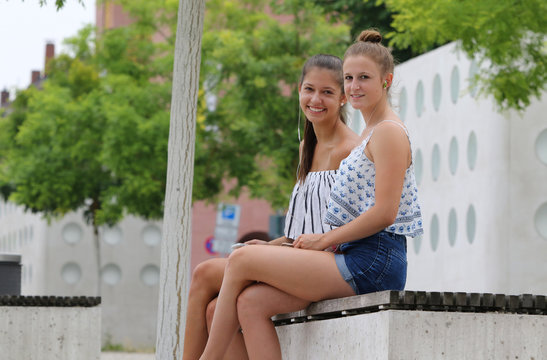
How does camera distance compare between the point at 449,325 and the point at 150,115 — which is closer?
the point at 449,325

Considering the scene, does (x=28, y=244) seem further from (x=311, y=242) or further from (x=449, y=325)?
(x=449, y=325)

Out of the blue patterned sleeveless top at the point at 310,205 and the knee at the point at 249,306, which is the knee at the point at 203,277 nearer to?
the blue patterned sleeveless top at the point at 310,205

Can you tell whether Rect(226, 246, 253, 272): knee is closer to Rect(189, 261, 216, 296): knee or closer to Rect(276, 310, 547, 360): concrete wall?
Rect(276, 310, 547, 360): concrete wall

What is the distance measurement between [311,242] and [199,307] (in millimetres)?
813

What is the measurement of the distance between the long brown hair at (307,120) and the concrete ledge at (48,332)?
14.1 ft

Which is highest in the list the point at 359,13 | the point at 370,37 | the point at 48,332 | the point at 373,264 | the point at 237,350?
the point at 359,13

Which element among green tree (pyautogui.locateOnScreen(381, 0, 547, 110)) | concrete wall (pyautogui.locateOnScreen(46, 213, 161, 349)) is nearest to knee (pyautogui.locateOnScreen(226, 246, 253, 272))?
green tree (pyautogui.locateOnScreen(381, 0, 547, 110))

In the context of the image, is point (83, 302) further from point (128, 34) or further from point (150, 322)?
point (150, 322)

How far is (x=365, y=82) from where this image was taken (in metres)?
4.96

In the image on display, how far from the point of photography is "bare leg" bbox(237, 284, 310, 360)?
185 inches

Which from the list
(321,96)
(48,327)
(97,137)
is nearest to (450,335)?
(321,96)

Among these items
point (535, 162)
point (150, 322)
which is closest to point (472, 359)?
point (535, 162)

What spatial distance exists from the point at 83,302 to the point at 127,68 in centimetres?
2026

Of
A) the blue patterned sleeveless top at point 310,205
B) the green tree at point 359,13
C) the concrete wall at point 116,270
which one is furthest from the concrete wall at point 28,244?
the blue patterned sleeveless top at point 310,205
